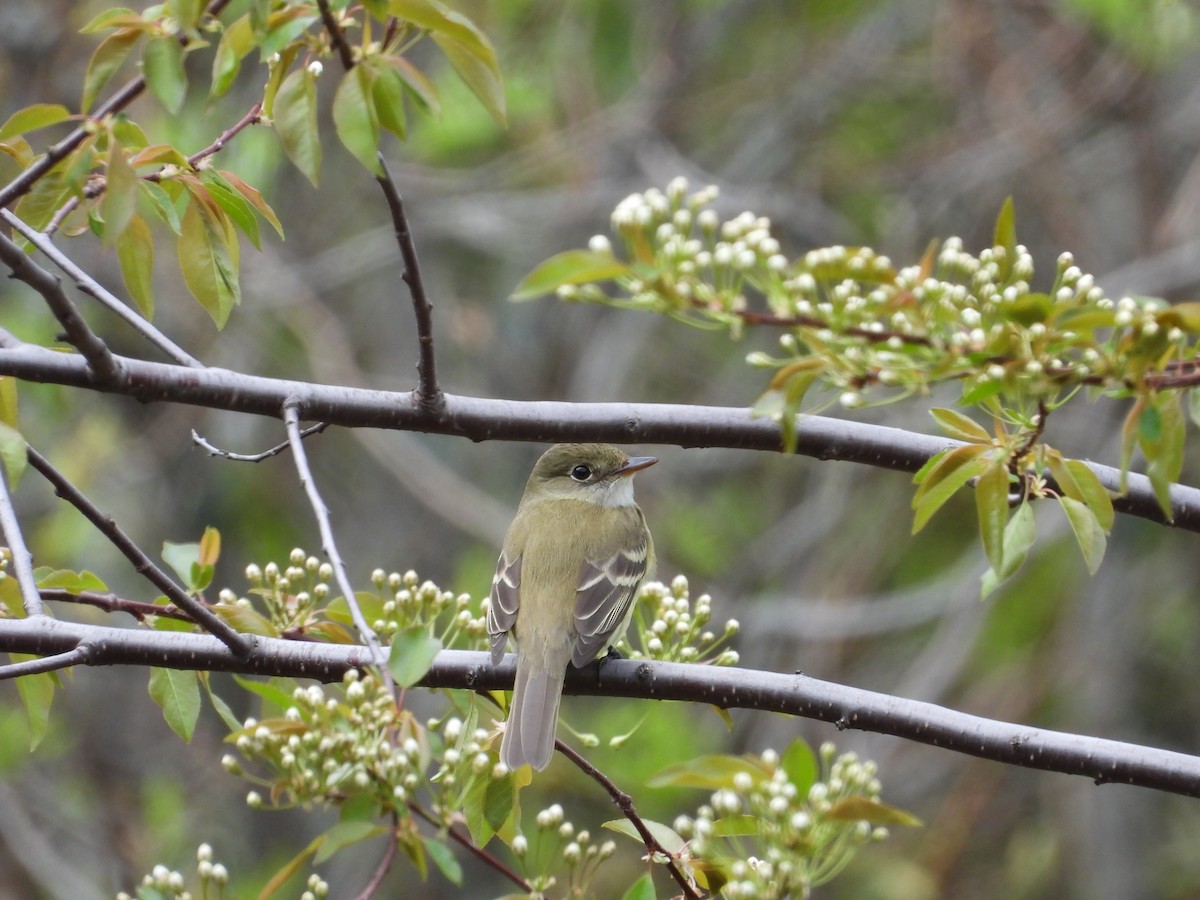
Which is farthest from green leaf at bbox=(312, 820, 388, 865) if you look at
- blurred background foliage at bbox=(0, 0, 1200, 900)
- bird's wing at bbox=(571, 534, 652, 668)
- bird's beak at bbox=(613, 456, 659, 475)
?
blurred background foliage at bbox=(0, 0, 1200, 900)

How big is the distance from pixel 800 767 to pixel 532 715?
77.5 inches

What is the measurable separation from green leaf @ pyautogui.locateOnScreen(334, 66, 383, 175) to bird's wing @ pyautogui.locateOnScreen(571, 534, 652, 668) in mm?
2399

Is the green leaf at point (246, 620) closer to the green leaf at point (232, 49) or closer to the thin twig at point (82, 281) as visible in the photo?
the thin twig at point (82, 281)

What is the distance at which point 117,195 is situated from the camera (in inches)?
95.0

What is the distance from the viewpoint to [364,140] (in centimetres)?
240

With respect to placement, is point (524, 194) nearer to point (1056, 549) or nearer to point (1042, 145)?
point (1042, 145)

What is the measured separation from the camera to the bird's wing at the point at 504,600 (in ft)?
14.9

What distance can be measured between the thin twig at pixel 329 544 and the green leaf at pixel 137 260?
41cm

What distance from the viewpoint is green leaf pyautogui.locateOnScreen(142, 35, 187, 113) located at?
2418mm

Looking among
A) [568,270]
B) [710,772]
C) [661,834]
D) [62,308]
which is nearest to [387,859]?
Result: [710,772]

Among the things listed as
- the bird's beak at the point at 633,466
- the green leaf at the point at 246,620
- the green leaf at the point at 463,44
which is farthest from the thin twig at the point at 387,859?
the bird's beak at the point at 633,466

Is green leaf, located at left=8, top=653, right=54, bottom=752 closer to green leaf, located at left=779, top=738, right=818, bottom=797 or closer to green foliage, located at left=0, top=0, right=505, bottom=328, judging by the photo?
green foliage, located at left=0, top=0, right=505, bottom=328

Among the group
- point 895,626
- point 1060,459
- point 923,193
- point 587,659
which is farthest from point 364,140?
point 923,193

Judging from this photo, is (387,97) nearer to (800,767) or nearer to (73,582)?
(800,767)
